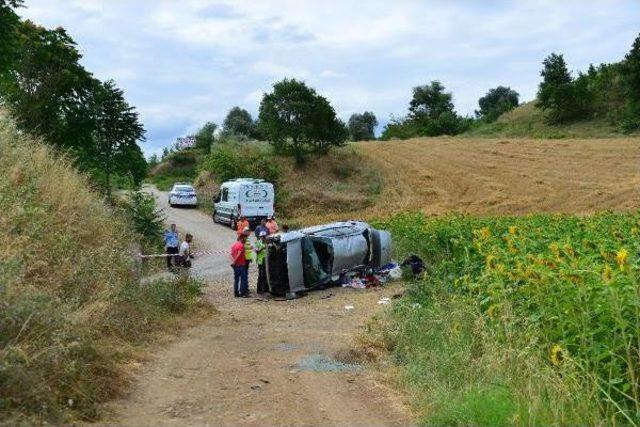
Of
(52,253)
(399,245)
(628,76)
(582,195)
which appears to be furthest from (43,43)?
(628,76)

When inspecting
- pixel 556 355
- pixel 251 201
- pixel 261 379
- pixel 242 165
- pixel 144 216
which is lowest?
pixel 261 379

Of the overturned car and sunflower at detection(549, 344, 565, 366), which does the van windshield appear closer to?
the overturned car

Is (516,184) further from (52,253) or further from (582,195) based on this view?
(52,253)

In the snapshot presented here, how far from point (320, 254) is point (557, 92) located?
40374mm

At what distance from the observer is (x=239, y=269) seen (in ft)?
54.1

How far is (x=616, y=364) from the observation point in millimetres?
6035

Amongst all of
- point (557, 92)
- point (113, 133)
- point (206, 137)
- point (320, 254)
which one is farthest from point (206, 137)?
point (320, 254)

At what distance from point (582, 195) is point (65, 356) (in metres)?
30.6

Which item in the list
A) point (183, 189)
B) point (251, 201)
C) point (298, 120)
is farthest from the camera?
point (298, 120)

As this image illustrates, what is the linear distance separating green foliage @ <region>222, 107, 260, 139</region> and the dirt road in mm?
52714

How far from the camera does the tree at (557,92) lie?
52.2m

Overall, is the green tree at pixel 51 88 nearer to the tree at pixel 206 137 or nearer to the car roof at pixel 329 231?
the car roof at pixel 329 231

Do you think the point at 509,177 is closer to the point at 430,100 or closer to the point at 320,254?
the point at 320,254

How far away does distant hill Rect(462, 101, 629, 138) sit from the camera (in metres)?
49.1
